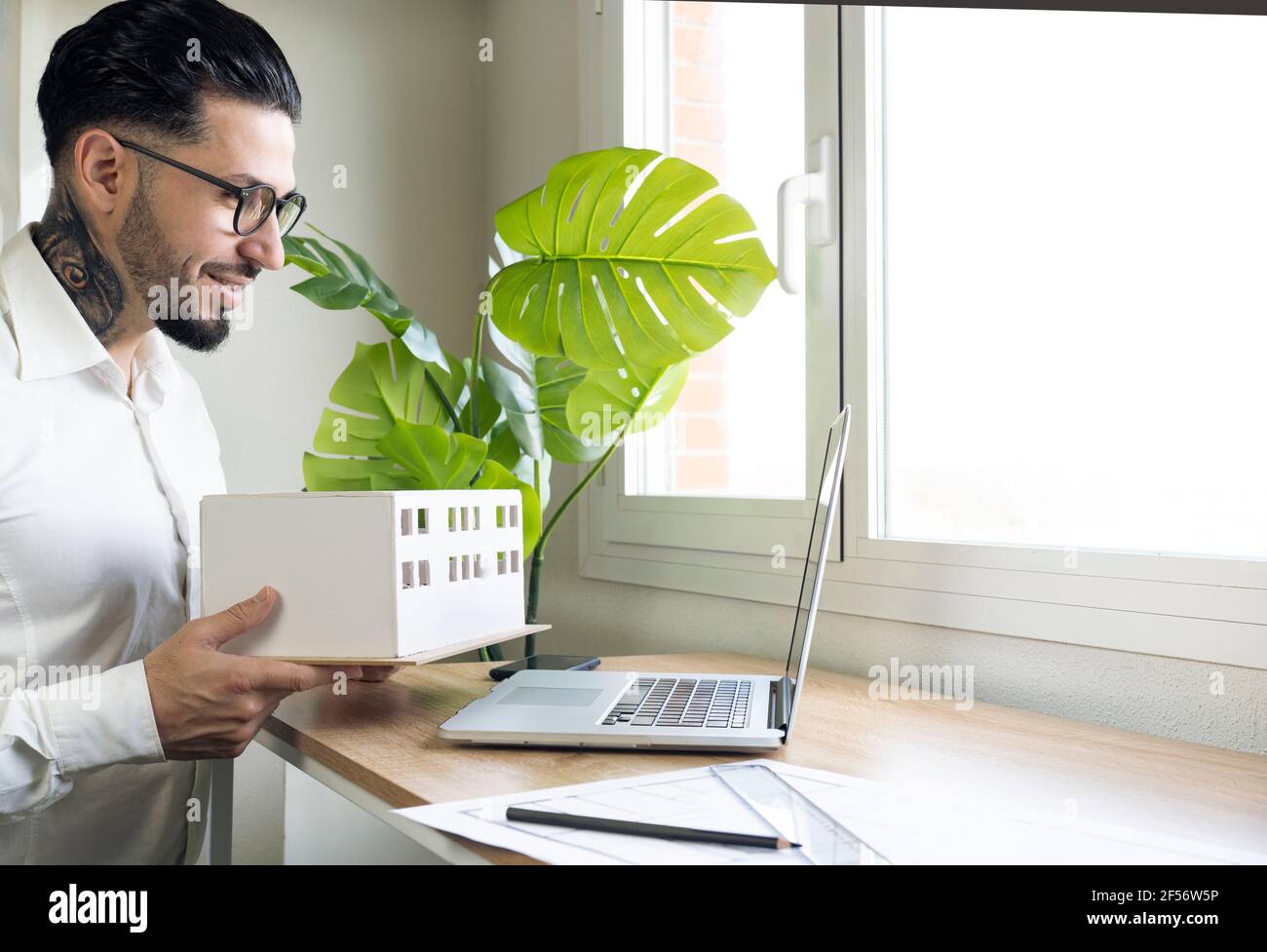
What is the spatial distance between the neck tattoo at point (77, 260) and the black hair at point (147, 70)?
73mm

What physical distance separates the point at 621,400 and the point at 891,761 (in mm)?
819

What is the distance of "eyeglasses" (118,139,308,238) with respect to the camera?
48.0 inches

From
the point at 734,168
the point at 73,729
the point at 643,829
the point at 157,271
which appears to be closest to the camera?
the point at 643,829

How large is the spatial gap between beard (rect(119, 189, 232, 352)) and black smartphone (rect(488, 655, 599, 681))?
56cm

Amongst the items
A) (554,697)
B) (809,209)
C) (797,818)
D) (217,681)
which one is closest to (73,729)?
(217,681)

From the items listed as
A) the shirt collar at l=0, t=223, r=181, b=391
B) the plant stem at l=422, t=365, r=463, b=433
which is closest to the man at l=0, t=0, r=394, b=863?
the shirt collar at l=0, t=223, r=181, b=391

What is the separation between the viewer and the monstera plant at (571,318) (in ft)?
4.45

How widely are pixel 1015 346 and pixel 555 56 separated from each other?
4.25ft

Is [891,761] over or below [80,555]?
below

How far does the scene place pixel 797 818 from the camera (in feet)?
2.22

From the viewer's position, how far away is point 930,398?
1.33 metres

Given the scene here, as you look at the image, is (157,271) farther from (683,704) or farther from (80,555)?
(683,704)

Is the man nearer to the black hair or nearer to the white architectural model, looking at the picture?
the black hair

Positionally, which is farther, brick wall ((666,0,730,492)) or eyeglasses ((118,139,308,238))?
brick wall ((666,0,730,492))
